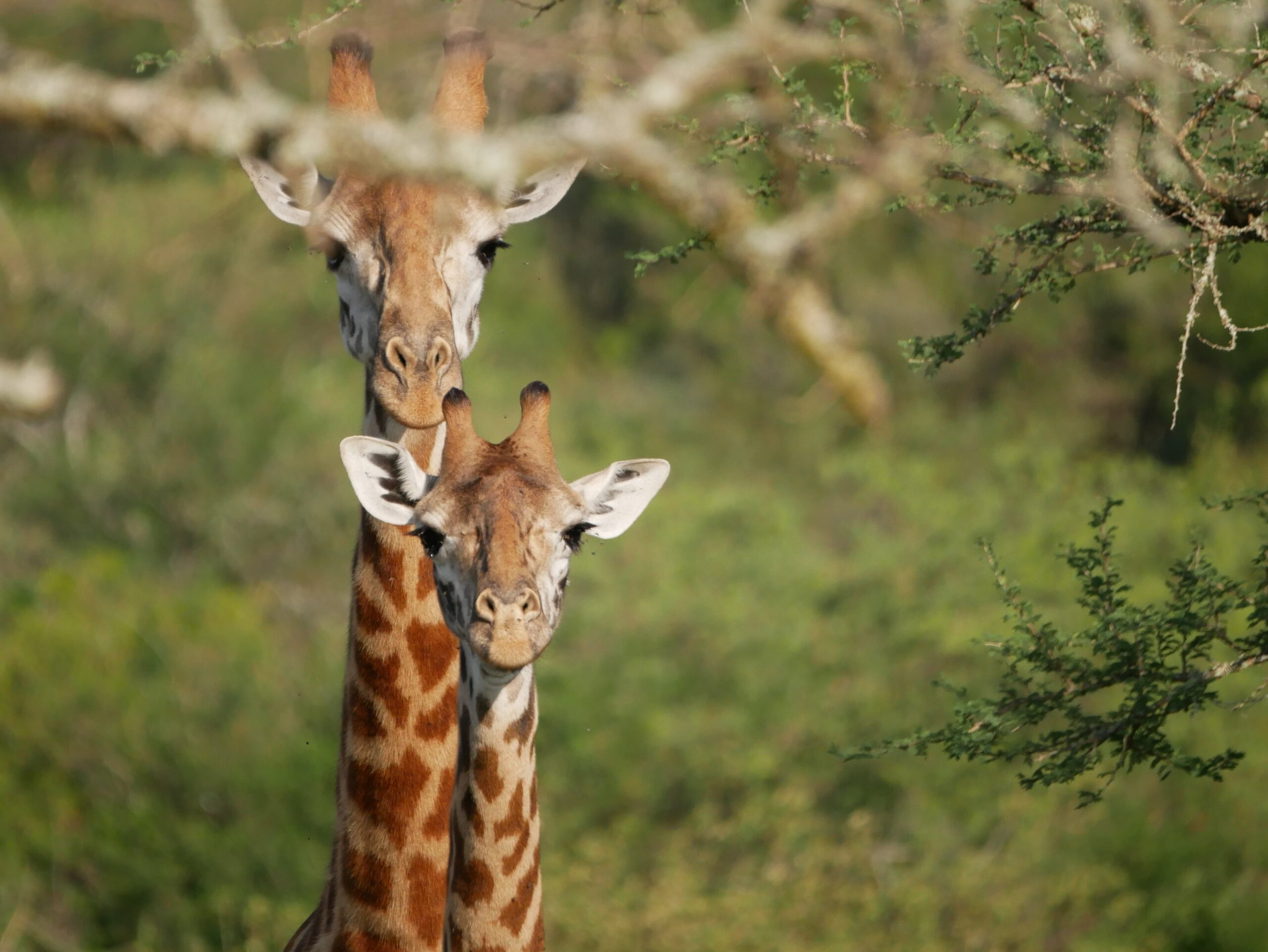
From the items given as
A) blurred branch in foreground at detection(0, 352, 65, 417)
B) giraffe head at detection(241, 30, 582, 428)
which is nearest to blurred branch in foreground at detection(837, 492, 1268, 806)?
giraffe head at detection(241, 30, 582, 428)

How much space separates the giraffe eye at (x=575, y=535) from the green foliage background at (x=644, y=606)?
6028mm

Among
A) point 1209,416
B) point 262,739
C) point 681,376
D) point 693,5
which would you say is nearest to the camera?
point 262,739

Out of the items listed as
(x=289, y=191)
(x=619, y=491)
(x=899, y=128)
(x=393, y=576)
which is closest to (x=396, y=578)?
(x=393, y=576)

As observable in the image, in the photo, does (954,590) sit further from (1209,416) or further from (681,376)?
(681,376)

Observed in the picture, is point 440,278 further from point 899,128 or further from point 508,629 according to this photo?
point 899,128

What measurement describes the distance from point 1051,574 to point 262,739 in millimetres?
8692

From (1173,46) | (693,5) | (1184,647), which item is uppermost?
(693,5)

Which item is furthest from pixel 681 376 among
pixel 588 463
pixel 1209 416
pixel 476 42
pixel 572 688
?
pixel 476 42

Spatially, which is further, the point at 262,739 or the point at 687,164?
the point at 262,739

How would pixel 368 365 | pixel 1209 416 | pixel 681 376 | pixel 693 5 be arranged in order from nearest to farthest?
pixel 368 365
pixel 1209 416
pixel 693 5
pixel 681 376

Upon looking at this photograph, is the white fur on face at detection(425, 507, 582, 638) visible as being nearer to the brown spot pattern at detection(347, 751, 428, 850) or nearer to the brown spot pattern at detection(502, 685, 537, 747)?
the brown spot pattern at detection(502, 685, 537, 747)

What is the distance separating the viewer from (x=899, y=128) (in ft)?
17.4

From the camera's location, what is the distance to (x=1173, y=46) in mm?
4906

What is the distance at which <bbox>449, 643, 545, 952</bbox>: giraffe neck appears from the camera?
4605mm
